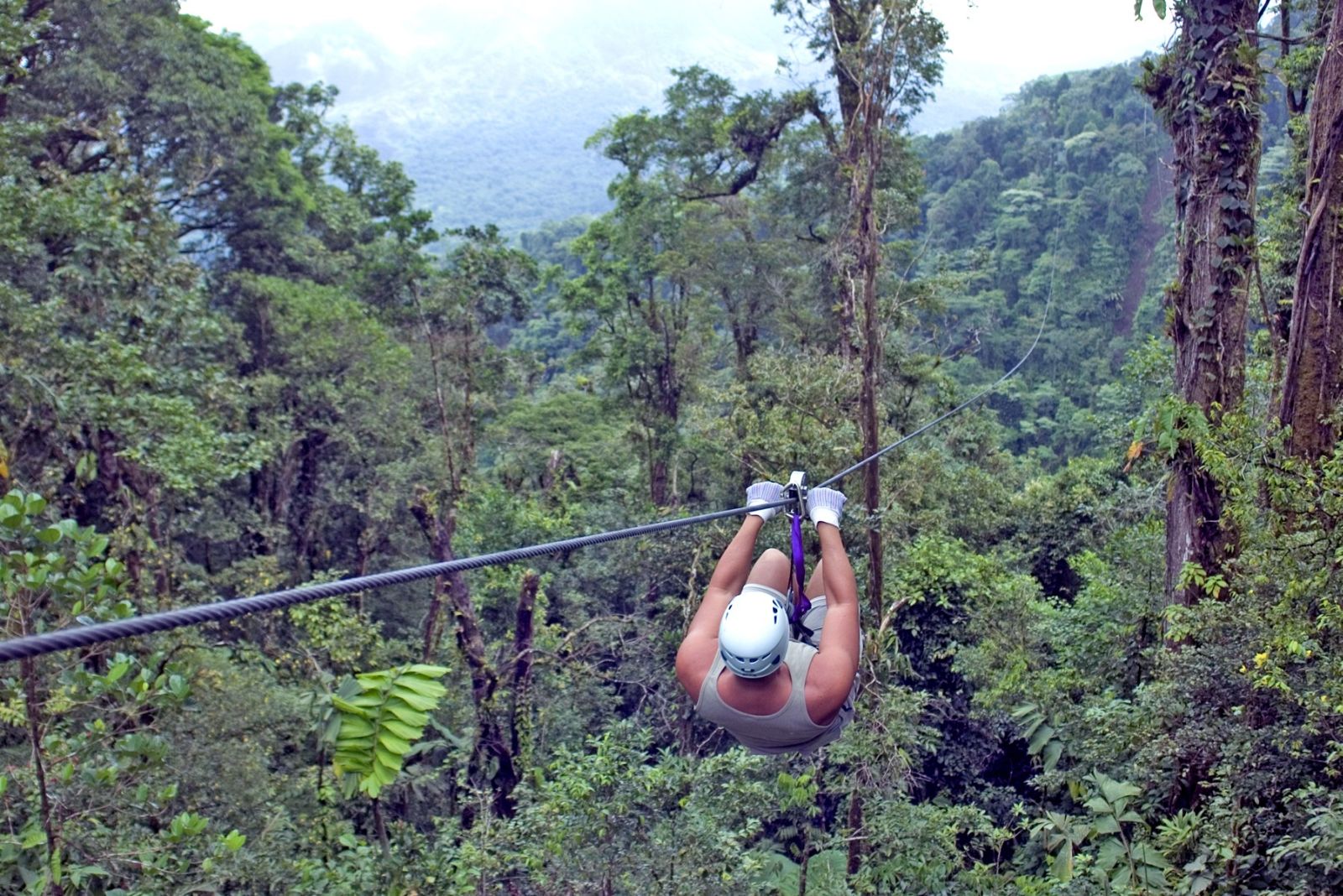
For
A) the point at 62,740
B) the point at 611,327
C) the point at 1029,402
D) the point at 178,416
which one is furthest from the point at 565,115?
the point at 62,740

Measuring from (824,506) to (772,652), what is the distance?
0.65 metres

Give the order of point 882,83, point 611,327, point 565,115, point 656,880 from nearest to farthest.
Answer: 1. point 656,880
2. point 882,83
3. point 611,327
4. point 565,115

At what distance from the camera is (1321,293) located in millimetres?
4074

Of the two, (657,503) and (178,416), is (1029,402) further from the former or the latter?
(178,416)

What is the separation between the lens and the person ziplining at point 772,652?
2760 mm

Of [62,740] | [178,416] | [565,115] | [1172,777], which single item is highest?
[565,115]

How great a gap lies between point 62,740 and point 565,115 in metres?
73.0

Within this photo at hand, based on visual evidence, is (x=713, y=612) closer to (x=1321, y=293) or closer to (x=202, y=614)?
(x=202, y=614)

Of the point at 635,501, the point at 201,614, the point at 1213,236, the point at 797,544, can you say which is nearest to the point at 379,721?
the point at 797,544

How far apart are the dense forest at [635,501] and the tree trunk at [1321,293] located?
2 cm

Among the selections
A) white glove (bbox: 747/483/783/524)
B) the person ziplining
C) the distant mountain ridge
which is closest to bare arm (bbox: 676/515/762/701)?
the person ziplining

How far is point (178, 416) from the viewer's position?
8.33 meters

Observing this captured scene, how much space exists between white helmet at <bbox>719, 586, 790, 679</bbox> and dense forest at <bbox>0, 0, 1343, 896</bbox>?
1563 mm

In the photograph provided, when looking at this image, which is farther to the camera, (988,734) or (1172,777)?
(988,734)
